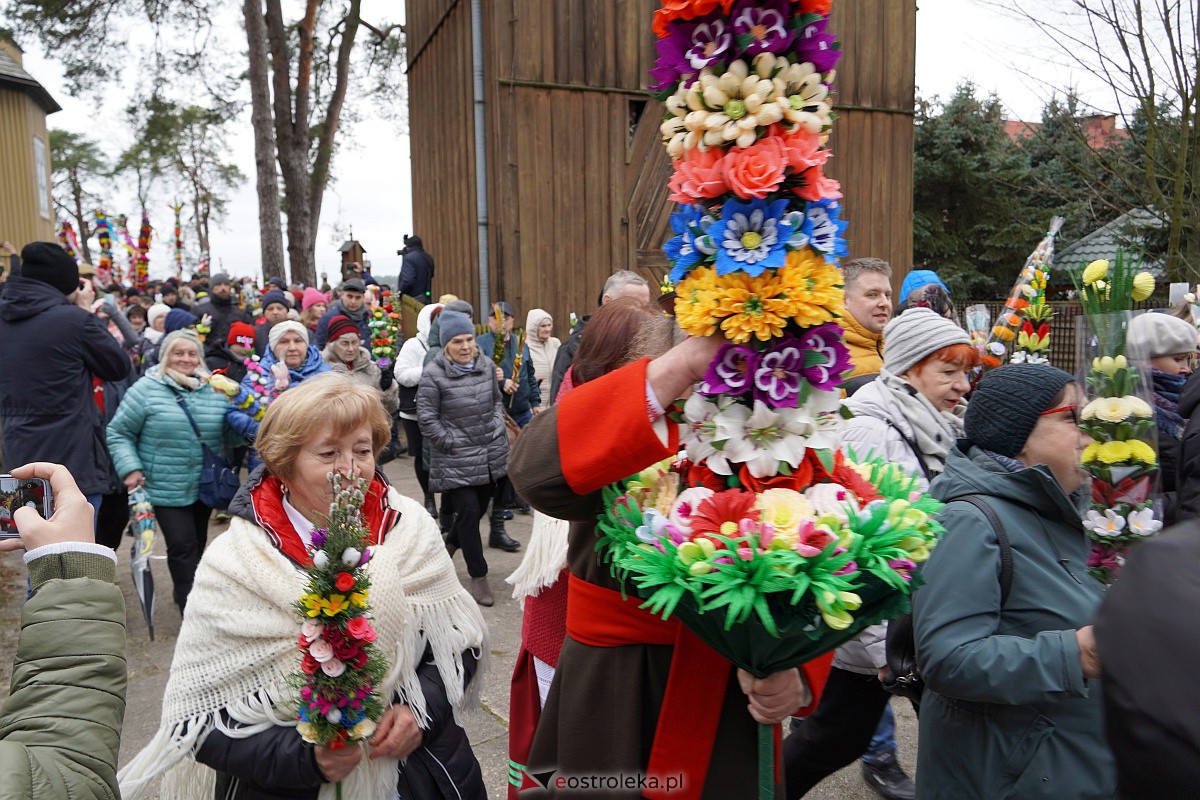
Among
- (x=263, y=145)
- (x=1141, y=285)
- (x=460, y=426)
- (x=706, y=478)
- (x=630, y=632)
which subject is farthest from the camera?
(x=263, y=145)

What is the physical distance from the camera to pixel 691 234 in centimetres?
162

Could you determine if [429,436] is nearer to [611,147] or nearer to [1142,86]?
[611,147]

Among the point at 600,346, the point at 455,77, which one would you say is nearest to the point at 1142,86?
the point at 455,77

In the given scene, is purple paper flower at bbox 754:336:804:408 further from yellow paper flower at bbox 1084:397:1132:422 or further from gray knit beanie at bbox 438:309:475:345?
gray knit beanie at bbox 438:309:475:345

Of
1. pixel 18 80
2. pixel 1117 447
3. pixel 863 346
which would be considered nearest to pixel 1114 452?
pixel 1117 447

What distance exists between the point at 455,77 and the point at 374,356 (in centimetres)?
422

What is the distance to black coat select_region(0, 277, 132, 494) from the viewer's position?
4891 millimetres

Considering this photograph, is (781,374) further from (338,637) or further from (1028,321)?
(1028,321)

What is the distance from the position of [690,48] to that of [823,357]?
2.06 feet

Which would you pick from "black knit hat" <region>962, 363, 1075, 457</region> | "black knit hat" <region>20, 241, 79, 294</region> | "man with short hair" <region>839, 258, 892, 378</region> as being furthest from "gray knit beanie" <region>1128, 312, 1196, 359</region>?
"black knit hat" <region>20, 241, 79, 294</region>

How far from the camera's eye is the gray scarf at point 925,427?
3.21m

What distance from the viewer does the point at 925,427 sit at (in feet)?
10.5

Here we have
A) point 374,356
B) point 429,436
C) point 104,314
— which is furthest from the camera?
point 374,356

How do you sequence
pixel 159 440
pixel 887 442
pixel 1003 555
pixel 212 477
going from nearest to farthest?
pixel 1003 555
pixel 887 442
pixel 159 440
pixel 212 477
